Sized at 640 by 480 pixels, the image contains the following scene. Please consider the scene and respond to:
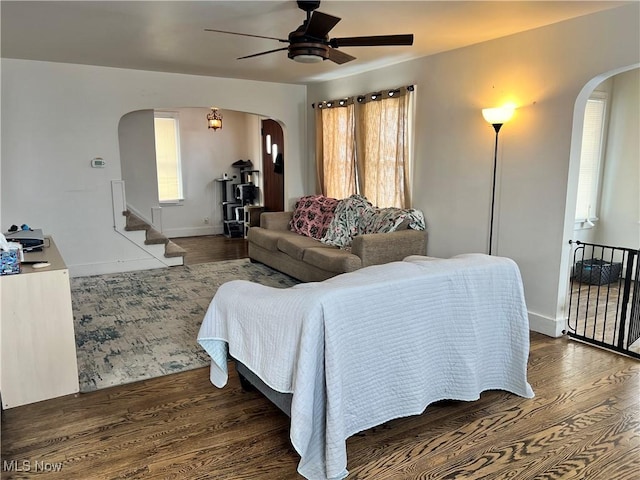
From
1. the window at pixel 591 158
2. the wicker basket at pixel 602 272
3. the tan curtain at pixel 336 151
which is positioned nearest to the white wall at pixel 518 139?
the tan curtain at pixel 336 151

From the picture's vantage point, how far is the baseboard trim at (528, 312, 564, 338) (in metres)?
3.77

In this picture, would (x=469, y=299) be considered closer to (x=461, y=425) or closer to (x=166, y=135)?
(x=461, y=425)

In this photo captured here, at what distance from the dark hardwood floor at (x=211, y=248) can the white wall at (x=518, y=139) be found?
3.36 m

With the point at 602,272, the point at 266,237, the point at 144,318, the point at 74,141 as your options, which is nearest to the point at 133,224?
the point at 74,141

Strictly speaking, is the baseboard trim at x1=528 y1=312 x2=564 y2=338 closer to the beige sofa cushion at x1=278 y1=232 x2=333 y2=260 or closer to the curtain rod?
the beige sofa cushion at x1=278 y1=232 x2=333 y2=260

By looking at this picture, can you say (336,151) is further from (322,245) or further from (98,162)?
(98,162)

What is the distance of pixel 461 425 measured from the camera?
98.7 inches

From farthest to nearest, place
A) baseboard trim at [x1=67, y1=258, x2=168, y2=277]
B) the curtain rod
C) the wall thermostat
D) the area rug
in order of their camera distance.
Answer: baseboard trim at [x1=67, y1=258, x2=168, y2=277], the wall thermostat, the curtain rod, the area rug

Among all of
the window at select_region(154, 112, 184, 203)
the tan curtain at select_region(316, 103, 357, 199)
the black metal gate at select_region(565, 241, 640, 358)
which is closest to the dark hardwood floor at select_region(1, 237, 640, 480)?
the black metal gate at select_region(565, 241, 640, 358)

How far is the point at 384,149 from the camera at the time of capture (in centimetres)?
541

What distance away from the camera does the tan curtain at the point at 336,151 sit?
236 inches

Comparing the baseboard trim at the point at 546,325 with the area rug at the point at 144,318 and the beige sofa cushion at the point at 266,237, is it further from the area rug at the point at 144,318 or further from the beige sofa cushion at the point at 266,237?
the beige sofa cushion at the point at 266,237

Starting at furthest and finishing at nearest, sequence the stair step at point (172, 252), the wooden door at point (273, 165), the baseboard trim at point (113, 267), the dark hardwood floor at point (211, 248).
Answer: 1. the wooden door at point (273, 165)
2. the dark hardwood floor at point (211, 248)
3. the stair step at point (172, 252)
4. the baseboard trim at point (113, 267)

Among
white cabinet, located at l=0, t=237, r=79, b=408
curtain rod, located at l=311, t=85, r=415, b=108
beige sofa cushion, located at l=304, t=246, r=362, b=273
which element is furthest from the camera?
curtain rod, located at l=311, t=85, r=415, b=108
